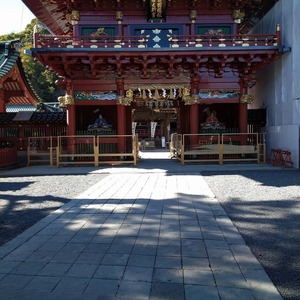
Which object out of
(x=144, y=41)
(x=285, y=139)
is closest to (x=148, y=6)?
(x=144, y=41)

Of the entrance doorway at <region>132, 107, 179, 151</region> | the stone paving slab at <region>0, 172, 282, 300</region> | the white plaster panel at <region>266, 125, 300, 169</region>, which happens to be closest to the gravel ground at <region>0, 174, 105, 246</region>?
the stone paving slab at <region>0, 172, 282, 300</region>

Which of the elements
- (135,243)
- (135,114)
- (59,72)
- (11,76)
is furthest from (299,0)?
(135,114)

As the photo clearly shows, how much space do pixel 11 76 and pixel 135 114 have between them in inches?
736

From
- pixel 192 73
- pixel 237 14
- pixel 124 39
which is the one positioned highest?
pixel 237 14

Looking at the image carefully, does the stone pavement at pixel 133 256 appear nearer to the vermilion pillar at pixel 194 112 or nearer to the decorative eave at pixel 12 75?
the vermilion pillar at pixel 194 112

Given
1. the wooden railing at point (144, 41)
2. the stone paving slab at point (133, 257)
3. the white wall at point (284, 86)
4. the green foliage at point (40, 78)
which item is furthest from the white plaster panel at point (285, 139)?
the green foliage at point (40, 78)

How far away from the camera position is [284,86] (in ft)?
55.9

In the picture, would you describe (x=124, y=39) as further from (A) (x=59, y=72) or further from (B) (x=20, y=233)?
(B) (x=20, y=233)

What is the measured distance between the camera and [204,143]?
1781 centimetres

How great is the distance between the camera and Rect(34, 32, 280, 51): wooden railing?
55.4ft

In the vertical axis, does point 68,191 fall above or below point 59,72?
below

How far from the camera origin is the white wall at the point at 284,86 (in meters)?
15.8

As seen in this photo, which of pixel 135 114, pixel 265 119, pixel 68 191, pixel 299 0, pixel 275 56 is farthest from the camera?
pixel 135 114

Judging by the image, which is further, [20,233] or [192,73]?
[192,73]
